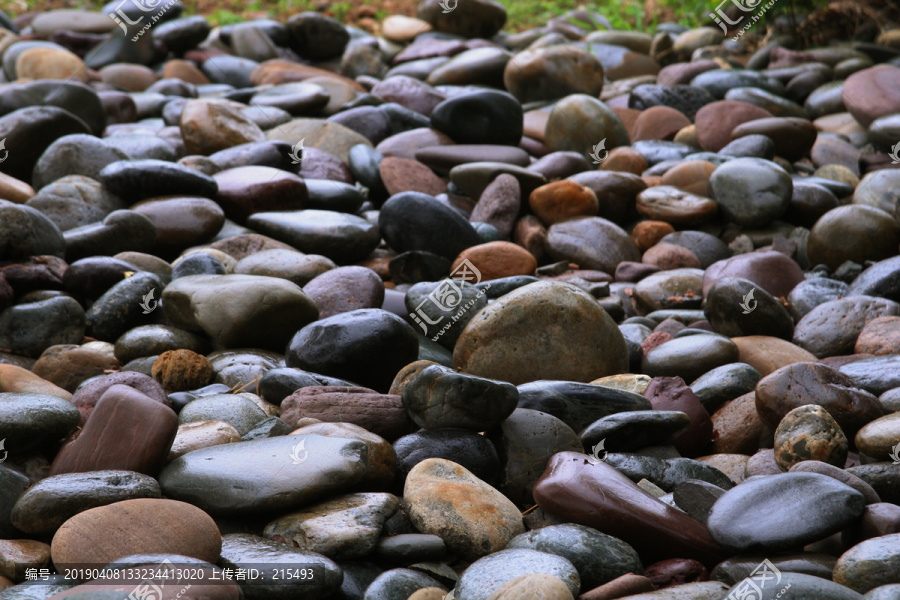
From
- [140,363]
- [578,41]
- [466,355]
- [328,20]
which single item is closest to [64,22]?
[328,20]

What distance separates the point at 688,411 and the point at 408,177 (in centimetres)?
370

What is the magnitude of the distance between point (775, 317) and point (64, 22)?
34.6 ft

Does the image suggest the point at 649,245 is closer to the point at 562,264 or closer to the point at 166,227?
the point at 562,264

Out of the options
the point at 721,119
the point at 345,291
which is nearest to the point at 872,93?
the point at 721,119

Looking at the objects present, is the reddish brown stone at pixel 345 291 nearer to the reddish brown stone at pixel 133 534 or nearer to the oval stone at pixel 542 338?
the oval stone at pixel 542 338

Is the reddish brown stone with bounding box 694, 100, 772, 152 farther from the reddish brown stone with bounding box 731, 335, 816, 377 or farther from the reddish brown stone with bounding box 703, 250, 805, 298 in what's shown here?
the reddish brown stone with bounding box 731, 335, 816, 377

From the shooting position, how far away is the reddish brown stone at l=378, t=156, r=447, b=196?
6.38m

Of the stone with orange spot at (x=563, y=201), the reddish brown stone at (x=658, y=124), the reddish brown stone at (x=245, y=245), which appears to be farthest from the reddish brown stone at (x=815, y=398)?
the reddish brown stone at (x=658, y=124)

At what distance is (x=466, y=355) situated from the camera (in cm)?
392

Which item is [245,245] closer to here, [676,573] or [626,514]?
[626,514]

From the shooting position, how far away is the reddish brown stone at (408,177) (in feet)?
20.9

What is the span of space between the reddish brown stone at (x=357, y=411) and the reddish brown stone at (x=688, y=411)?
43.8 inches

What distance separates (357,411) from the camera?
324 centimetres

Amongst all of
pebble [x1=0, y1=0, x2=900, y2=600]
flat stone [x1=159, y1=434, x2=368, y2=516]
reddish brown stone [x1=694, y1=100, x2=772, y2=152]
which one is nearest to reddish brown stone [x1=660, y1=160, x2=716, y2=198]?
pebble [x1=0, y1=0, x2=900, y2=600]
